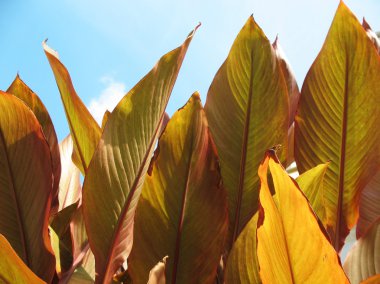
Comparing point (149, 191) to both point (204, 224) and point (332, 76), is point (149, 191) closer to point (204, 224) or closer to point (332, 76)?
point (204, 224)

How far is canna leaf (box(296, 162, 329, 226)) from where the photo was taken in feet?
1.98

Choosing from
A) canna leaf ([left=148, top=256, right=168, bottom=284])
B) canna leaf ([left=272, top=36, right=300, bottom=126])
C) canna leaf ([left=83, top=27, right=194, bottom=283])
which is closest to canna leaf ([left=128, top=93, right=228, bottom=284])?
canna leaf ([left=83, top=27, right=194, bottom=283])

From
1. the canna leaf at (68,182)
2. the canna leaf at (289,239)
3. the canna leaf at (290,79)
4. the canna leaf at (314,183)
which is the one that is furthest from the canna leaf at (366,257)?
the canna leaf at (68,182)

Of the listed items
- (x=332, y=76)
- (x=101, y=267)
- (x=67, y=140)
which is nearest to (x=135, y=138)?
(x=101, y=267)

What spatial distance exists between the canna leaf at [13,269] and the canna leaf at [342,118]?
1.49 feet

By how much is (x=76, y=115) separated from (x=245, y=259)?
13.1 inches

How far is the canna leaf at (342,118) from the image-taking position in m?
0.70

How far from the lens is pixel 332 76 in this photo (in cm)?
74

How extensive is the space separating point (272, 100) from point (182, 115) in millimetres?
152

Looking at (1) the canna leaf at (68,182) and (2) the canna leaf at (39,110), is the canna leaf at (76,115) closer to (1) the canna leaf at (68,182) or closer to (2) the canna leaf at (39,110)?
(2) the canna leaf at (39,110)

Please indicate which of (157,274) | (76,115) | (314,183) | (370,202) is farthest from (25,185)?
(370,202)

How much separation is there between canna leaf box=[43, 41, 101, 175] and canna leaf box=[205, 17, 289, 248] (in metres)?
0.18

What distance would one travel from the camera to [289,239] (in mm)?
420

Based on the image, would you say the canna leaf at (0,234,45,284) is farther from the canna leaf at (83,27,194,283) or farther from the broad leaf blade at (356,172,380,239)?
the broad leaf blade at (356,172,380,239)
